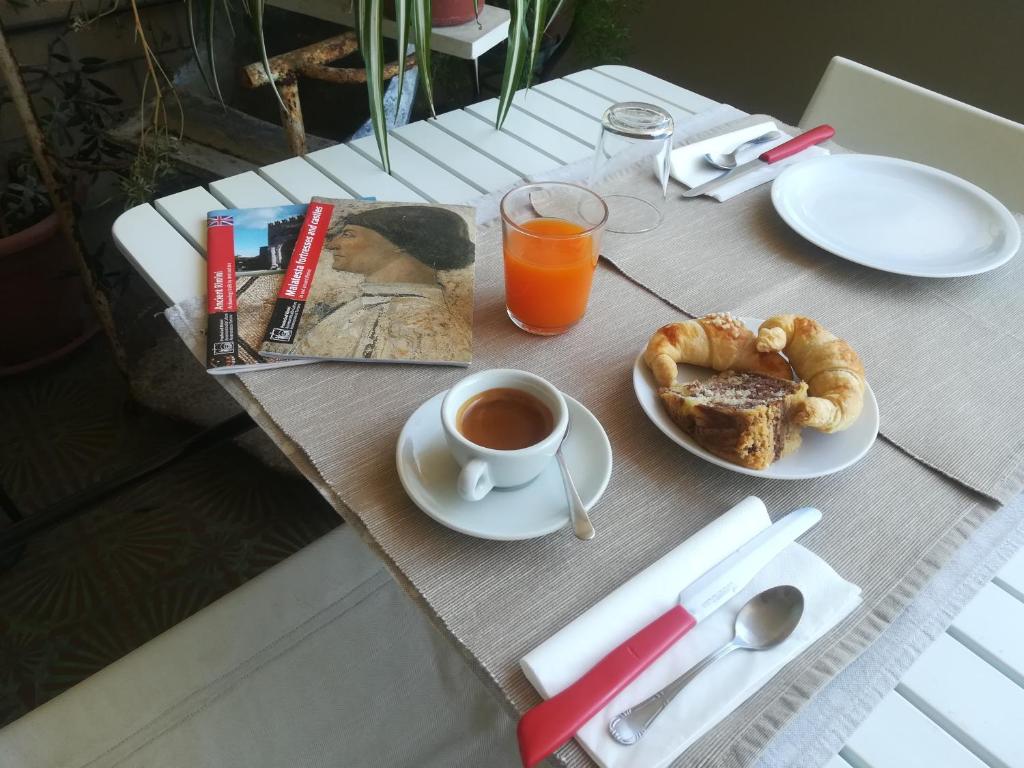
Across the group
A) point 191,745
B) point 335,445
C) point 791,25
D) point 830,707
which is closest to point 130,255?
point 335,445

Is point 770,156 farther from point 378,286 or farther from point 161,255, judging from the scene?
point 161,255

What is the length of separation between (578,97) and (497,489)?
2.95 feet

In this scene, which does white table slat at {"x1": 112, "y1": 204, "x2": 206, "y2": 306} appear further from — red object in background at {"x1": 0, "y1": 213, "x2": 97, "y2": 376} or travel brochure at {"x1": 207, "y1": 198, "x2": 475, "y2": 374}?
red object in background at {"x1": 0, "y1": 213, "x2": 97, "y2": 376}

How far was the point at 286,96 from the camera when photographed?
3.43ft

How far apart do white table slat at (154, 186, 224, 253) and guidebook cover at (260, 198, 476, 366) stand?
0.41 feet

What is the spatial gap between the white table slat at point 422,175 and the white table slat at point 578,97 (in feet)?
1.09

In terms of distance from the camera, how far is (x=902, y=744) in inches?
19.7

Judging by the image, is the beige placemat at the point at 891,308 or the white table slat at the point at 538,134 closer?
the beige placemat at the point at 891,308

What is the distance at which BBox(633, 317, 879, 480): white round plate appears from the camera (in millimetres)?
578

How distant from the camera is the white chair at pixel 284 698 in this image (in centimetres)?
66

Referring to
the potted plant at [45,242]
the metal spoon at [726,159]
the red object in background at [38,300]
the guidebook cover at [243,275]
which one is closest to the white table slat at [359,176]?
the guidebook cover at [243,275]

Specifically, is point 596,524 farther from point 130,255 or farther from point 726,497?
point 130,255

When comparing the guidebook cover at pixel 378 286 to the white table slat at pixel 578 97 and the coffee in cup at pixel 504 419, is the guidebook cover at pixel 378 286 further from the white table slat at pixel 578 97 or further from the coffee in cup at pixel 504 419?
the white table slat at pixel 578 97

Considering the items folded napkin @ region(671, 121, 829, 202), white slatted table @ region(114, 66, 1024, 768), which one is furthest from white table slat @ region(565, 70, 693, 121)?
folded napkin @ region(671, 121, 829, 202)
